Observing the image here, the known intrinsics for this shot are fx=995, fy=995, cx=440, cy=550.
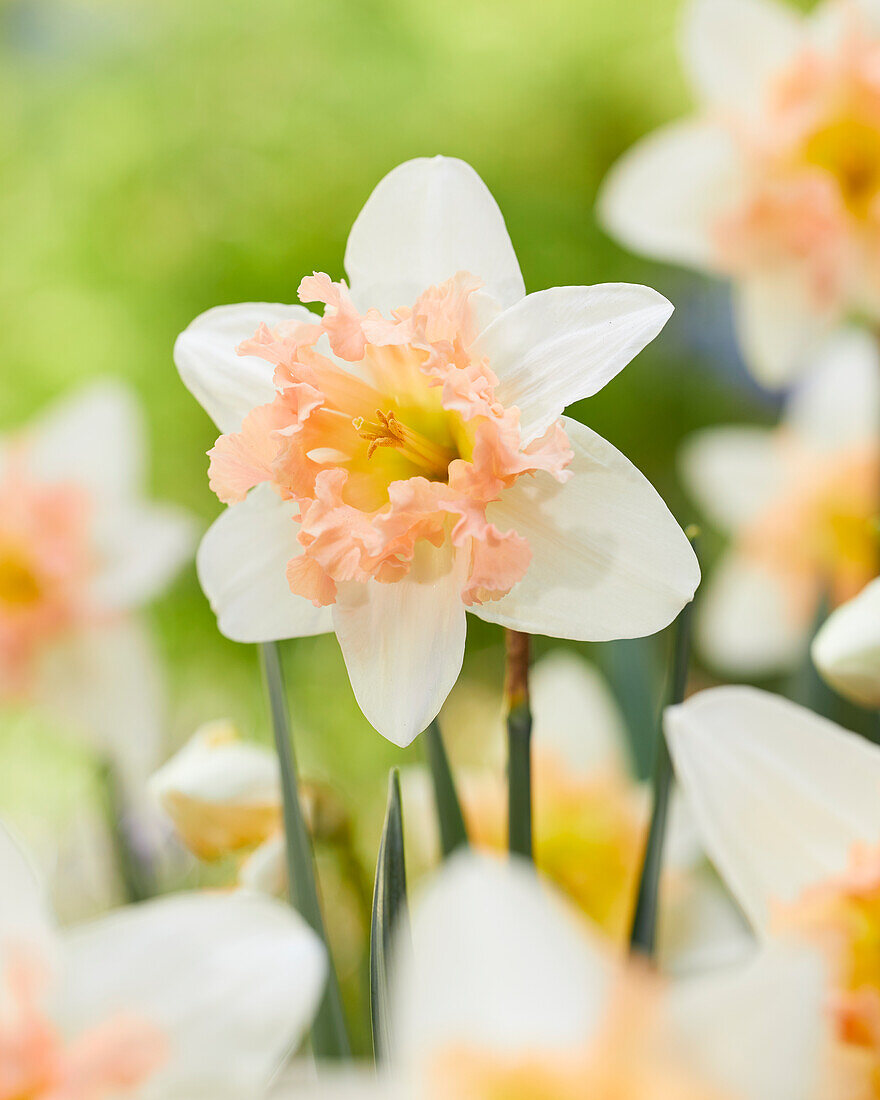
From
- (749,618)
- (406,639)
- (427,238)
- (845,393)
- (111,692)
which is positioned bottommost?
(749,618)

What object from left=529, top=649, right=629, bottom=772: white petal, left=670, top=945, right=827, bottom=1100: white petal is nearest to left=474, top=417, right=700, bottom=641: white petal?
left=670, top=945, right=827, bottom=1100: white petal

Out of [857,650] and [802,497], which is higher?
[857,650]

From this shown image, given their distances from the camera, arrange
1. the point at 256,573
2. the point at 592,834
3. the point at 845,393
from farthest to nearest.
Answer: the point at 845,393
the point at 592,834
the point at 256,573

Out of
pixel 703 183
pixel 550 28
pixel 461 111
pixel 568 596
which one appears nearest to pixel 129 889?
pixel 568 596

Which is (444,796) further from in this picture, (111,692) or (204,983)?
(111,692)

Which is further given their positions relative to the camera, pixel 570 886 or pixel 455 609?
pixel 570 886

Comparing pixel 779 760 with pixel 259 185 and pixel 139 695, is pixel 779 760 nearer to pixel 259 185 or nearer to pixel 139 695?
pixel 139 695

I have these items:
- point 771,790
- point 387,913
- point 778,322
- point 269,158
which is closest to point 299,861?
point 387,913
